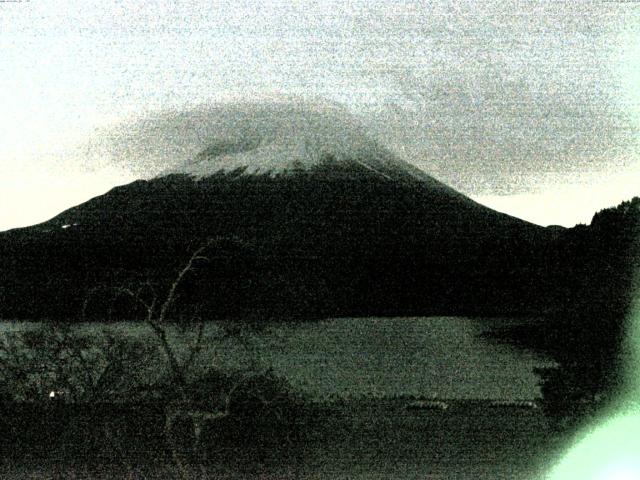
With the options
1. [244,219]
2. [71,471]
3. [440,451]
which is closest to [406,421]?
[440,451]

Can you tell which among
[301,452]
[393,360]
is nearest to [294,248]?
[393,360]

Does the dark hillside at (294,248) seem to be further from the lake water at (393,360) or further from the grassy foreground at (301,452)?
the grassy foreground at (301,452)

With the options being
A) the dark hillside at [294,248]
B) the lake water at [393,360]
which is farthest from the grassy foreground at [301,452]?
the dark hillside at [294,248]

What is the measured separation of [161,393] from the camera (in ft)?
27.1

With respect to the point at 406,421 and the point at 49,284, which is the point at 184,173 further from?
the point at 406,421

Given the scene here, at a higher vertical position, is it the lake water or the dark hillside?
the dark hillside

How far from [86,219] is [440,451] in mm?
43673

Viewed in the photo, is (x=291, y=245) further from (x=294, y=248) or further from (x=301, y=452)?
(x=301, y=452)

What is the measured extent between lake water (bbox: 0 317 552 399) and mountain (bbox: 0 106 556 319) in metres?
0.99

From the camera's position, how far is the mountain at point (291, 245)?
24078 mm

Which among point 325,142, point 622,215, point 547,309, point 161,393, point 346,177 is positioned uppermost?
point 325,142

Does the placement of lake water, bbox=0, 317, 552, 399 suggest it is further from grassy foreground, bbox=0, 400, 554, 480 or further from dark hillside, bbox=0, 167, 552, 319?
grassy foreground, bbox=0, 400, 554, 480

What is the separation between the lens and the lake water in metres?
14.5

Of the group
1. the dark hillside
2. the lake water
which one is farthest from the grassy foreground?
the dark hillside
